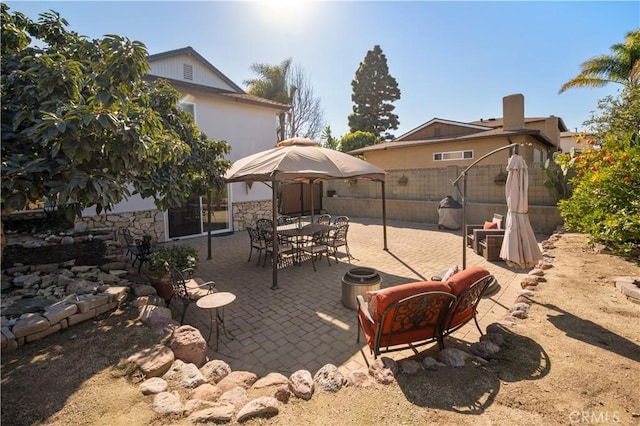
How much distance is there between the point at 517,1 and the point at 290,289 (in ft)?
28.7

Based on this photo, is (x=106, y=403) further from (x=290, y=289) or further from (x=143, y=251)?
(x=143, y=251)

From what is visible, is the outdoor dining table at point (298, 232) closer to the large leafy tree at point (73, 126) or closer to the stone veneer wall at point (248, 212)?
the large leafy tree at point (73, 126)

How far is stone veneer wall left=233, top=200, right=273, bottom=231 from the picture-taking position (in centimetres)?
1267

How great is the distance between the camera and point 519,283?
5.91m

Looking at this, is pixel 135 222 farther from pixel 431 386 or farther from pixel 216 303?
pixel 431 386

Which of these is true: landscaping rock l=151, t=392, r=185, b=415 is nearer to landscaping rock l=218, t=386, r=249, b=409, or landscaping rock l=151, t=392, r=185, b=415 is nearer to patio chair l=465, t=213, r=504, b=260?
landscaping rock l=218, t=386, r=249, b=409

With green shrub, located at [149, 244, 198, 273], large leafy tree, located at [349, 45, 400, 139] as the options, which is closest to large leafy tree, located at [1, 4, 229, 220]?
green shrub, located at [149, 244, 198, 273]

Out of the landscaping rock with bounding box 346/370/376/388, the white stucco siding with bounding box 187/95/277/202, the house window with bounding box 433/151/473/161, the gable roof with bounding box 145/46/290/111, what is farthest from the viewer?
the house window with bounding box 433/151/473/161

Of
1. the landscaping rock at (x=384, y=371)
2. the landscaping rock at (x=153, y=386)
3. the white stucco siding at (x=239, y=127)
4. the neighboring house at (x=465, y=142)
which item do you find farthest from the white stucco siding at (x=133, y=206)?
the neighboring house at (x=465, y=142)

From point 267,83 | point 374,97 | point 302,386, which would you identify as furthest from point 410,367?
point 374,97

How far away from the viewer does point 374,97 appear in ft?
105

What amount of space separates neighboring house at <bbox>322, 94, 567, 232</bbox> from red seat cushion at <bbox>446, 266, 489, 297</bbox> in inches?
272

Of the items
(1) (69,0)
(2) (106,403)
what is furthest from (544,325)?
(1) (69,0)

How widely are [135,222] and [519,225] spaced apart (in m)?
11.2
